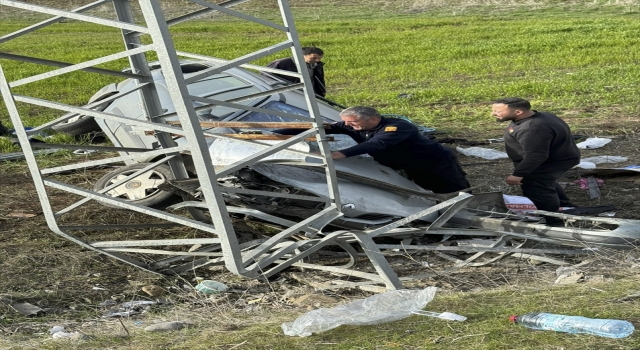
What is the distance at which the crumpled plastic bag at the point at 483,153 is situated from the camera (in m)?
9.68

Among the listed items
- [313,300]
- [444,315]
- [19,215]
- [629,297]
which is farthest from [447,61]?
[444,315]

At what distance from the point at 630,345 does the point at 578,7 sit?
120 ft

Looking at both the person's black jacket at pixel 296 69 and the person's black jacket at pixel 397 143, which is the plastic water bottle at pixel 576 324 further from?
the person's black jacket at pixel 296 69

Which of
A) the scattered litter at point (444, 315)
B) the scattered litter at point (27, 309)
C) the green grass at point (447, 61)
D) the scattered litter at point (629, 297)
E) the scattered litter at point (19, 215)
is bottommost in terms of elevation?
the green grass at point (447, 61)

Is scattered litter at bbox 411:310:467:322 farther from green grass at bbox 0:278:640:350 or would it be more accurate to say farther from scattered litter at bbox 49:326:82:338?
scattered litter at bbox 49:326:82:338

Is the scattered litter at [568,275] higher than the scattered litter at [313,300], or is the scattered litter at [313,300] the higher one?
the scattered litter at [313,300]

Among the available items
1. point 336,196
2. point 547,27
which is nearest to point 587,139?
point 336,196

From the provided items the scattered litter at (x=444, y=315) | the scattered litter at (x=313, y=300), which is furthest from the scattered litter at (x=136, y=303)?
Result: the scattered litter at (x=444, y=315)

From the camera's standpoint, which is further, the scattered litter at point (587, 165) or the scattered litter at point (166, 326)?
the scattered litter at point (587, 165)

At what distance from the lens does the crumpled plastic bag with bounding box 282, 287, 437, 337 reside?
4.36m

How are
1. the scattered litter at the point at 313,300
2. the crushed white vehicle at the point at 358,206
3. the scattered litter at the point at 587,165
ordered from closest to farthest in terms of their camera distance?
1. the scattered litter at the point at 313,300
2. the crushed white vehicle at the point at 358,206
3. the scattered litter at the point at 587,165

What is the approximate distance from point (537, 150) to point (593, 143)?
10.7ft

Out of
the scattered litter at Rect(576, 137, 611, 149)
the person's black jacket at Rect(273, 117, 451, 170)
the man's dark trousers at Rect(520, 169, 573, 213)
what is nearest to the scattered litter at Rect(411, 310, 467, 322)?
the person's black jacket at Rect(273, 117, 451, 170)

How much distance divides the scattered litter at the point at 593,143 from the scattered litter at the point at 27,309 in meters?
7.00
